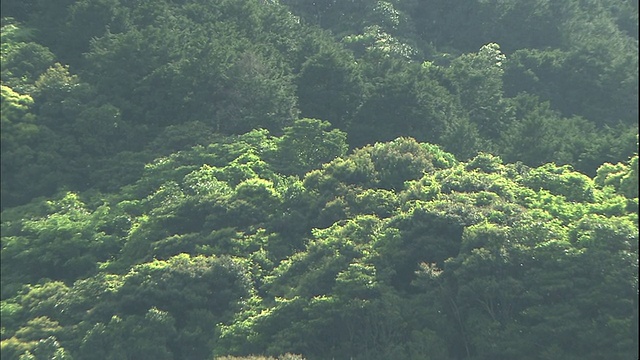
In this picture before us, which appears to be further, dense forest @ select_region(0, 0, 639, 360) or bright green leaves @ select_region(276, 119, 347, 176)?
bright green leaves @ select_region(276, 119, 347, 176)

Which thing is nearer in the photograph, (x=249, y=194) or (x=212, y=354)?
(x=212, y=354)

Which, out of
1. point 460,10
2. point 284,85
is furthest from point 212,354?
point 460,10

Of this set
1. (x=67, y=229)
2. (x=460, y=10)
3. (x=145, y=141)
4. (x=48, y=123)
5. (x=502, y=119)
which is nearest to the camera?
(x=67, y=229)

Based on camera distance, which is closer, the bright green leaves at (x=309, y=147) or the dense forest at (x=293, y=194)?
the dense forest at (x=293, y=194)

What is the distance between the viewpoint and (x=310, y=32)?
44812 millimetres

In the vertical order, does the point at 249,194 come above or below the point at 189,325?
above

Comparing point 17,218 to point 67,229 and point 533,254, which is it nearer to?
point 67,229

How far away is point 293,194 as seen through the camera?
29.5 meters

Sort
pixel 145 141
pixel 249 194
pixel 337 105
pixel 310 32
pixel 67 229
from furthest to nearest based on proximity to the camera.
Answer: pixel 310 32, pixel 337 105, pixel 145 141, pixel 249 194, pixel 67 229

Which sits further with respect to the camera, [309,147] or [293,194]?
[309,147]

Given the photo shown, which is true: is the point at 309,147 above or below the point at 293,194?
above

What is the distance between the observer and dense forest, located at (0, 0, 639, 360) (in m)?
23.2

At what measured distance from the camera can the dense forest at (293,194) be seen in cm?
2325

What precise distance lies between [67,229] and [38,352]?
515cm
